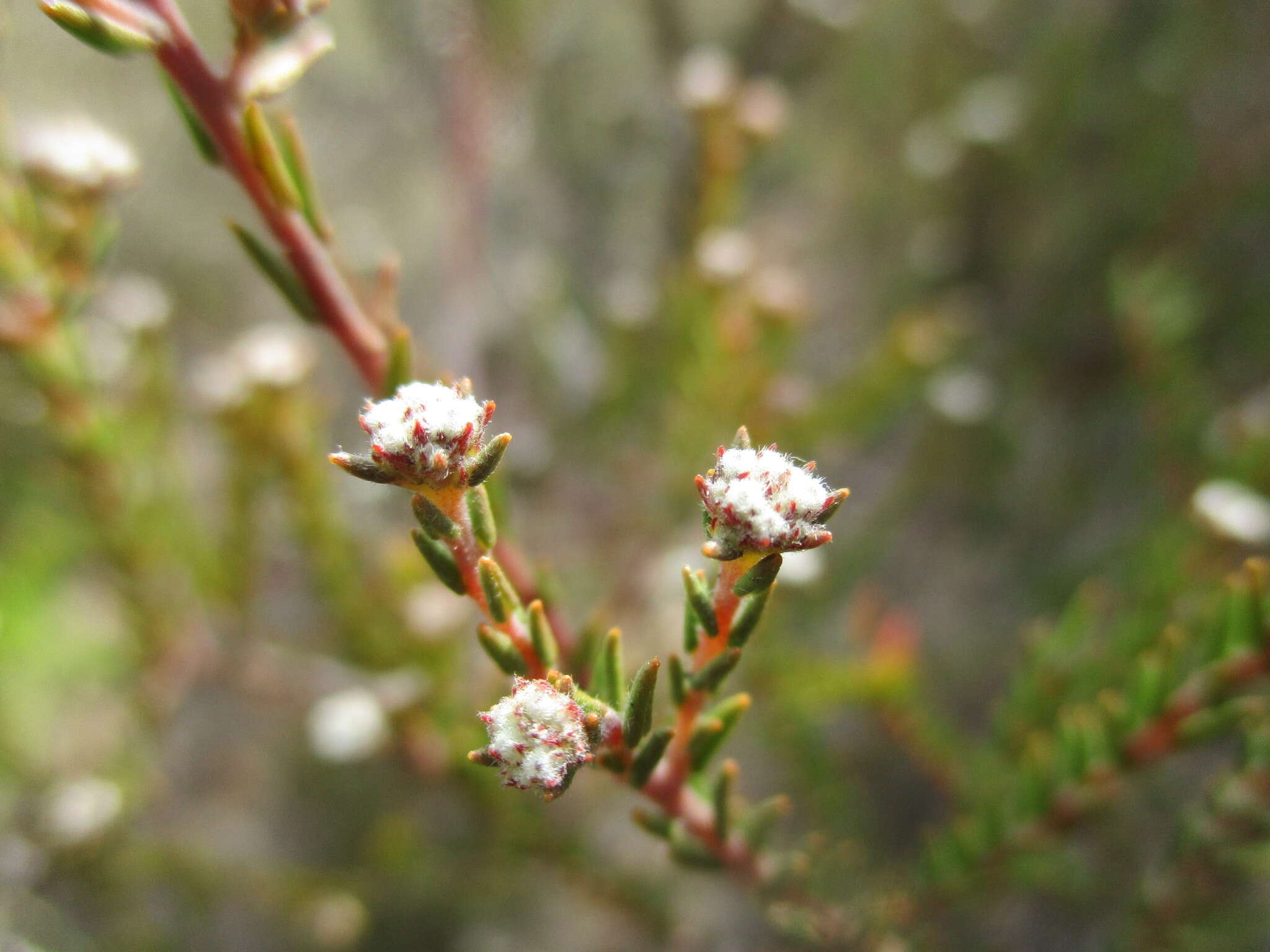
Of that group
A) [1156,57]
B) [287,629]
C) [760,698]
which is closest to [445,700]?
[760,698]

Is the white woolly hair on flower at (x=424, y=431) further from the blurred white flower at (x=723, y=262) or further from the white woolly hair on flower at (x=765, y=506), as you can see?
the blurred white flower at (x=723, y=262)

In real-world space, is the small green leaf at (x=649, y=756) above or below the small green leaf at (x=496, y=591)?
below

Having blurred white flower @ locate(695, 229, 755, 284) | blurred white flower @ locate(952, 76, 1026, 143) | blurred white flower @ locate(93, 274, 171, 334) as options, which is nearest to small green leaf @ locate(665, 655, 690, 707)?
blurred white flower @ locate(695, 229, 755, 284)

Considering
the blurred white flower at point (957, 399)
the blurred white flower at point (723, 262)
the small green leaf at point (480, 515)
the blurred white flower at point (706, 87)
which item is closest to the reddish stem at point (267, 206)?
the small green leaf at point (480, 515)

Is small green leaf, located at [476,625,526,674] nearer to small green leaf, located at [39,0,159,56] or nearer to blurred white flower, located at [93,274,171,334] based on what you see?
small green leaf, located at [39,0,159,56]

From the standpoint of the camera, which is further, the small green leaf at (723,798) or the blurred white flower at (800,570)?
the blurred white flower at (800,570)

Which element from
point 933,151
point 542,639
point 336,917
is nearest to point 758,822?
point 542,639

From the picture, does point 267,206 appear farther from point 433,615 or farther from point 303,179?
point 433,615

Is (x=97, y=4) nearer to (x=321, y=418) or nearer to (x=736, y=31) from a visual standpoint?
(x=321, y=418)
